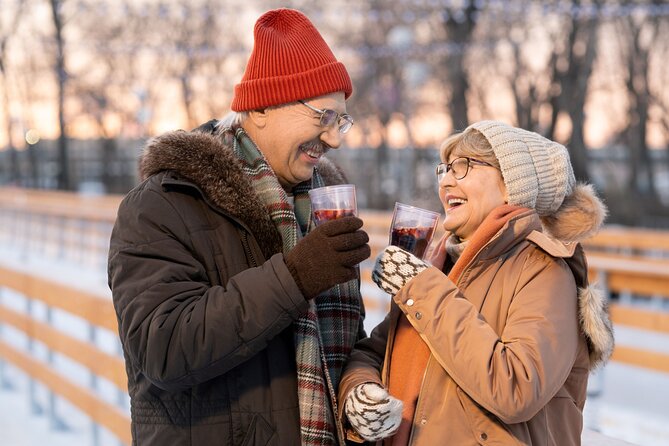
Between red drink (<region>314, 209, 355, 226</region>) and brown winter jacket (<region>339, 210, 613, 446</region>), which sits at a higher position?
red drink (<region>314, 209, 355, 226</region>)

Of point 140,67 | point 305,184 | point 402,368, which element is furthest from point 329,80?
point 140,67

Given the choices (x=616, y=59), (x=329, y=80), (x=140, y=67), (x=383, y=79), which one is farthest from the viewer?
(x=140, y=67)

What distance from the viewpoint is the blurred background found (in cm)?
730

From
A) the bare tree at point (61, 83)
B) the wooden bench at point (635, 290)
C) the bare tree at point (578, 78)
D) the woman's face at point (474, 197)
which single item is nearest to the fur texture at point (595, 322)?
the woman's face at point (474, 197)

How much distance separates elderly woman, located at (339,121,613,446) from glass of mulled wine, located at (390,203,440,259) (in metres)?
0.09

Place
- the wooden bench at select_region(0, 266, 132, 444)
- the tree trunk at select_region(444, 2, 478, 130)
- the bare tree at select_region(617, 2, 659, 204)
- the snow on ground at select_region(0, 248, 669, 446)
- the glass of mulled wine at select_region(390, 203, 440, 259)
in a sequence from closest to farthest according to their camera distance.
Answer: the glass of mulled wine at select_region(390, 203, 440, 259) < the wooden bench at select_region(0, 266, 132, 444) < the snow on ground at select_region(0, 248, 669, 446) < the tree trunk at select_region(444, 2, 478, 130) < the bare tree at select_region(617, 2, 659, 204)

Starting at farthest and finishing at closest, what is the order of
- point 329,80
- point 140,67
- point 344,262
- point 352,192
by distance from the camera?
point 140,67
point 329,80
point 352,192
point 344,262

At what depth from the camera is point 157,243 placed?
2020 mm

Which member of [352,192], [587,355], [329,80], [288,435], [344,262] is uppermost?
[329,80]

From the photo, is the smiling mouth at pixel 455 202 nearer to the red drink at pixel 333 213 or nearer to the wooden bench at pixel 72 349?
the red drink at pixel 333 213

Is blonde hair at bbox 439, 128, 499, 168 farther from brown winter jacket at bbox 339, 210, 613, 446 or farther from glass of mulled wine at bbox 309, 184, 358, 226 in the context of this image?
glass of mulled wine at bbox 309, 184, 358, 226

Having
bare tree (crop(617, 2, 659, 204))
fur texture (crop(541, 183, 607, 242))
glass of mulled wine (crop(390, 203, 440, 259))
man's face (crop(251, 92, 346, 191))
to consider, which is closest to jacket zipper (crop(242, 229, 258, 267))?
man's face (crop(251, 92, 346, 191))

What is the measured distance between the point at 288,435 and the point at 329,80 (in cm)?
88

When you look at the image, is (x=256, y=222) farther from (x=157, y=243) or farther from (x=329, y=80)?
(x=329, y=80)
